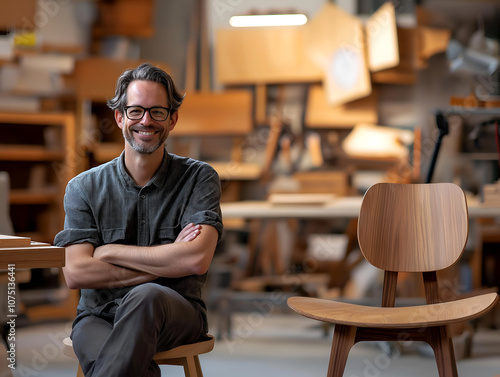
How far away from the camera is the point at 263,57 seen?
494 centimetres

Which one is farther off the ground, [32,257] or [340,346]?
[32,257]

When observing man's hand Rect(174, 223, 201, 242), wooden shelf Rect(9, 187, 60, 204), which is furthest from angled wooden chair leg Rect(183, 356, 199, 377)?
wooden shelf Rect(9, 187, 60, 204)

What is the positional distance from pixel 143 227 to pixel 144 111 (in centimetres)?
33

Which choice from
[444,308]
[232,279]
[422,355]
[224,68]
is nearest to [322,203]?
[422,355]

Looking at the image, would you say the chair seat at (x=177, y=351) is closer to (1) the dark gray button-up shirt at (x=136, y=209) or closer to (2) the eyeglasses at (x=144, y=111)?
(1) the dark gray button-up shirt at (x=136, y=209)

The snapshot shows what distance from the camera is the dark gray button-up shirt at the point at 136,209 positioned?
1905mm

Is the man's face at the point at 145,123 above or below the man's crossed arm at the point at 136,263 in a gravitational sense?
above

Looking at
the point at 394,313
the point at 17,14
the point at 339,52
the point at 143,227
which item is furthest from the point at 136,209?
the point at 339,52

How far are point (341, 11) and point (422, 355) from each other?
2.52 metres

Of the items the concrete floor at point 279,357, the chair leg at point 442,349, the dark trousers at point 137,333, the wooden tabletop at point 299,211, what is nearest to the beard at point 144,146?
the dark trousers at point 137,333

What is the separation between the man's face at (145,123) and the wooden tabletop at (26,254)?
45 centimetres

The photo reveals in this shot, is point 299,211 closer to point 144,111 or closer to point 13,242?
point 144,111

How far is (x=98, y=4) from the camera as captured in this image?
486 cm

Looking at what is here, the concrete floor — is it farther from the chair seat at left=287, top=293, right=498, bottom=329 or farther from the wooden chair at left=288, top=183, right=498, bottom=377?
the chair seat at left=287, top=293, right=498, bottom=329
